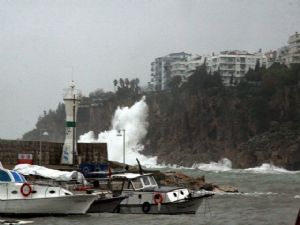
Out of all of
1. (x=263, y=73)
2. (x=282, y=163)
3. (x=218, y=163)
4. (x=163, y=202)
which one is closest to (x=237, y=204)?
(x=163, y=202)

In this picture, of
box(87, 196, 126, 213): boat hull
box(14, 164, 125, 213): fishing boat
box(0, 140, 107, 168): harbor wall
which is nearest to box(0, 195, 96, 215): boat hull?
box(14, 164, 125, 213): fishing boat

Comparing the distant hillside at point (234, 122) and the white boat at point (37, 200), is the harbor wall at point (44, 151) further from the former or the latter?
the distant hillside at point (234, 122)

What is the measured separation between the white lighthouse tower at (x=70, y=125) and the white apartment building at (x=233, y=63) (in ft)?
452

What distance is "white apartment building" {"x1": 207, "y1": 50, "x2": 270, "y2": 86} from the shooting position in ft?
609

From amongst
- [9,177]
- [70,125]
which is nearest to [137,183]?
[9,177]

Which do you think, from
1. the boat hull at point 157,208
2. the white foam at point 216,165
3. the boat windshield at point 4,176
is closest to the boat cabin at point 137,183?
the boat hull at point 157,208

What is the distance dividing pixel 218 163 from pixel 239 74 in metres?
51.4

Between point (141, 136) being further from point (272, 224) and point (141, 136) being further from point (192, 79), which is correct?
point (272, 224)

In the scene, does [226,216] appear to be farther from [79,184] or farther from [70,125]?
[70,125]

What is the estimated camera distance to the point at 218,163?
139m

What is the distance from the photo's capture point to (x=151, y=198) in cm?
3177

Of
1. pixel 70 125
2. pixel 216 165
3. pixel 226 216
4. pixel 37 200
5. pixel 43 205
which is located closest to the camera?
pixel 37 200

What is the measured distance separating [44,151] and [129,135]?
437 ft

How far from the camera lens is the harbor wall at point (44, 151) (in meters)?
44.6
